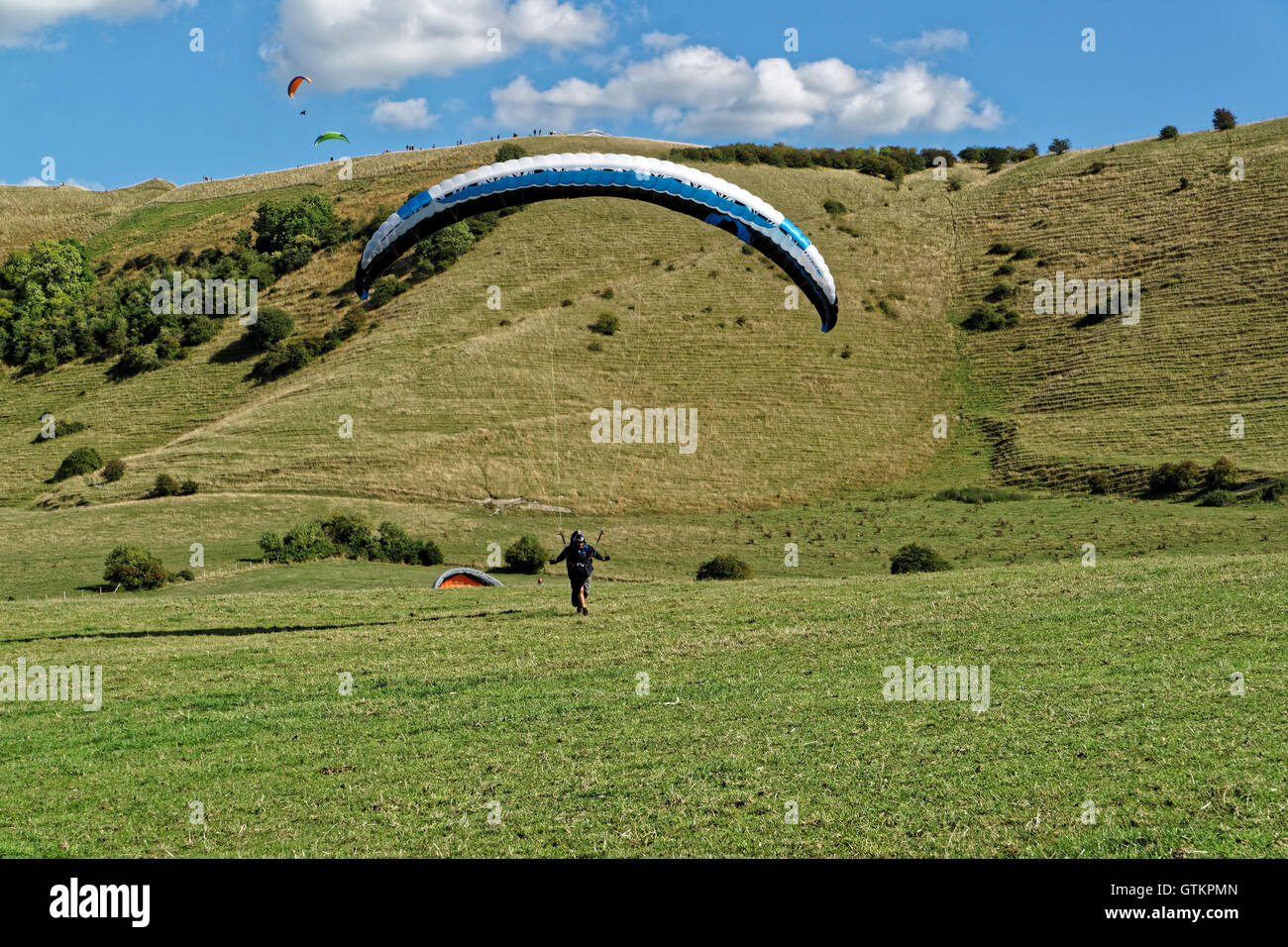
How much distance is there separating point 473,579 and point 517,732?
24727mm

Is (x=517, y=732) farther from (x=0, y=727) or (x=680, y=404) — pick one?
(x=680, y=404)

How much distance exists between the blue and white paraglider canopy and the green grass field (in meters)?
9.47

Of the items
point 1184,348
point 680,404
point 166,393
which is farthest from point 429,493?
point 1184,348

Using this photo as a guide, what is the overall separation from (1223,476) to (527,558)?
39543 mm

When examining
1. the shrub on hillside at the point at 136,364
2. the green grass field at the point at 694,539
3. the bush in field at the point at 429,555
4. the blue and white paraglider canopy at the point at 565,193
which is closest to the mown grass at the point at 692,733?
the green grass field at the point at 694,539

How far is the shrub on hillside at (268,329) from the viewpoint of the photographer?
97125 millimetres

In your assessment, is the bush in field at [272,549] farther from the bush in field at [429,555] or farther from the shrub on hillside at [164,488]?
the shrub on hillside at [164,488]

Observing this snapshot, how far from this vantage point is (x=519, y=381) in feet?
262

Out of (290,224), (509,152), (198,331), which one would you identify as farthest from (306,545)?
(509,152)

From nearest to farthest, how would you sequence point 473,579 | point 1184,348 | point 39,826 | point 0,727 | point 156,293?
point 39,826
point 0,727
point 473,579
point 1184,348
point 156,293

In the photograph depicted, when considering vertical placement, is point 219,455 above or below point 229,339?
below

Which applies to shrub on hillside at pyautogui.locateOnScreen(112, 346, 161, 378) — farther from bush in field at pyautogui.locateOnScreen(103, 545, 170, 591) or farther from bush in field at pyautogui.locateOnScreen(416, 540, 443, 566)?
bush in field at pyautogui.locateOnScreen(103, 545, 170, 591)

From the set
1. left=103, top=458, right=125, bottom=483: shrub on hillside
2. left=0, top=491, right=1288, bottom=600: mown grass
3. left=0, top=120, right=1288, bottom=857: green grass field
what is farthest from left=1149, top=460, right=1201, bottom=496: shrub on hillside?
left=103, top=458, right=125, bottom=483: shrub on hillside

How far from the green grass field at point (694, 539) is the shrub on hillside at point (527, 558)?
Result: 2.92m
